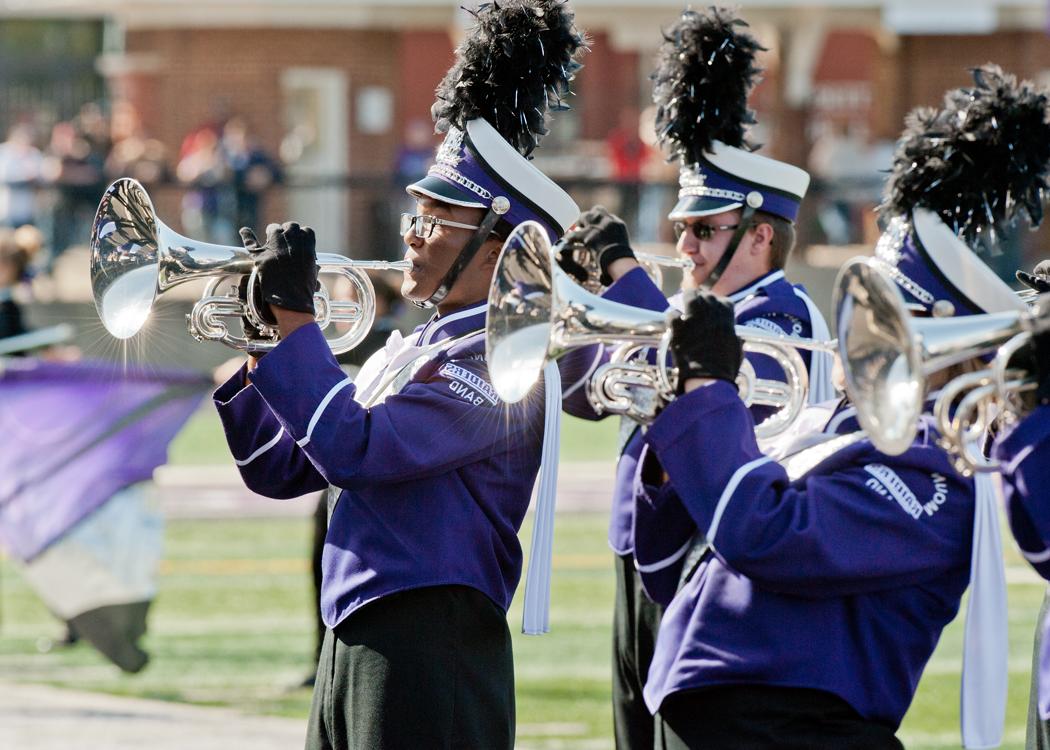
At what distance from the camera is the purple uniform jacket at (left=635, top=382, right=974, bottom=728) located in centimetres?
307

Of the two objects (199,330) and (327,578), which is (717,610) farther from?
(199,330)

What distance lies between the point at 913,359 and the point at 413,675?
4.15 ft

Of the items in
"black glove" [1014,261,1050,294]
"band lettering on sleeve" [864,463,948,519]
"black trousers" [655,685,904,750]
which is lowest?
"black trousers" [655,685,904,750]

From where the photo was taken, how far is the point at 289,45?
24531 mm

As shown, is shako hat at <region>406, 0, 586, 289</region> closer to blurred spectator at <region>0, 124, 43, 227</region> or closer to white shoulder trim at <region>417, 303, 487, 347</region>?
white shoulder trim at <region>417, 303, 487, 347</region>

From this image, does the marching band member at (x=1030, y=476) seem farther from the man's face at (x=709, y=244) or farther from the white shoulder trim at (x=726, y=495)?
the man's face at (x=709, y=244)

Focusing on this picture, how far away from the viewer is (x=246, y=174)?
720 inches

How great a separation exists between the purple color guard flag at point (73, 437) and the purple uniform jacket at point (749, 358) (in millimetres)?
3226

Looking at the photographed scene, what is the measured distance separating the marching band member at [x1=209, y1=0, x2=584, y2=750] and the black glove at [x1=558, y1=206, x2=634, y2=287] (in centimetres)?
17

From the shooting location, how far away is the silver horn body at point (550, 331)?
329 centimetres

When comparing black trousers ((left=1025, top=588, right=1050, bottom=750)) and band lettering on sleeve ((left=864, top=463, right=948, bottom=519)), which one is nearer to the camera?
band lettering on sleeve ((left=864, top=463, right=948, bottom=519))

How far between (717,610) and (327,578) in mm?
882

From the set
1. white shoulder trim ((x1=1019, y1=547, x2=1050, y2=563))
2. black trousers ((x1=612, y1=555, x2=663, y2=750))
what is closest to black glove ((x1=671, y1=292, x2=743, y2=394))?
white shoulder trim ((x1=1019, y1=547, x2=1050, y2=563))

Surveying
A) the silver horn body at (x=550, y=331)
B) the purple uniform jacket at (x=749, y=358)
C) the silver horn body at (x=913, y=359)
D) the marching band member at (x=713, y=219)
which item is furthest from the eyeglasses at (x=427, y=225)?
the silver horn body at (x=913, y=359)
